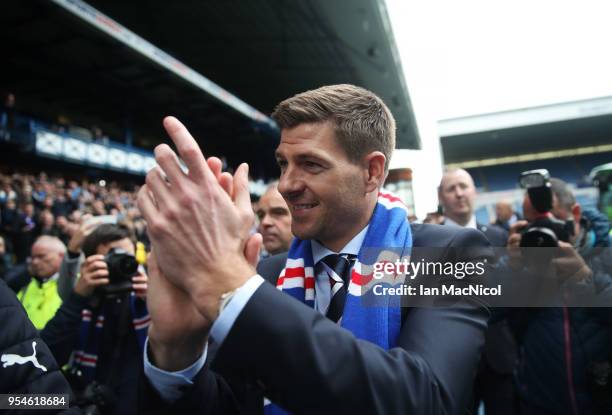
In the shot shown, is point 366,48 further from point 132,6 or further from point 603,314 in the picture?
point 603,314

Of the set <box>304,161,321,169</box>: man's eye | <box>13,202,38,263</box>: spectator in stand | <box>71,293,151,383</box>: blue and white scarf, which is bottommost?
<box>71,293,151,383</box>: blue and white scarf

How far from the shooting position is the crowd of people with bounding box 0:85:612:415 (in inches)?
27.4

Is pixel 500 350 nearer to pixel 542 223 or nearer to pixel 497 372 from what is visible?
pixel 497 372

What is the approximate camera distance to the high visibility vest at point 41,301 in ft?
8.64

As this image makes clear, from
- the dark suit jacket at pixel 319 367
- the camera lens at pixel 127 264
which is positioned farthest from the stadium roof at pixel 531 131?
the dark suit jacket at pixel 319 367

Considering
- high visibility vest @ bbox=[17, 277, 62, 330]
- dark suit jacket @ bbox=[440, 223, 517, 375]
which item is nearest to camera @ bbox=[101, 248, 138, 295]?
high visibility vest @ bbox=[17, 277, 62, 330]

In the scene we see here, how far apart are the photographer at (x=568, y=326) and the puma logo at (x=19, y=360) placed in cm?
186

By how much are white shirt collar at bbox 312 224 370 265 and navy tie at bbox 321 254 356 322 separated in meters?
0.01

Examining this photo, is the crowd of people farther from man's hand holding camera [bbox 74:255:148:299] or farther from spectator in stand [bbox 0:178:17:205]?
spectator in stand [bbox 0:178:17:205]

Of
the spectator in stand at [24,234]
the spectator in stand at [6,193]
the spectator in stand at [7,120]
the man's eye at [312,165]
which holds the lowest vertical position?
the man's eye at [312,165]

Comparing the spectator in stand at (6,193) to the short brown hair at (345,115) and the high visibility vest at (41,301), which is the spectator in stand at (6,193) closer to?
the high visibility vest at (41,301)

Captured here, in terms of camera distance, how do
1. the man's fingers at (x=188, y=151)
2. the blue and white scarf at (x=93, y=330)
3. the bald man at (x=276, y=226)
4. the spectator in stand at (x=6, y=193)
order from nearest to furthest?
1. the man's fingers at (x=188, y=151)
2. the blue and white scarf at (x=93, y=330)
3. the bald man at (x=276, y=226)
4. the spectator in stand at (x=6, y=193)

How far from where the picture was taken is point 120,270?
2145 millimetres

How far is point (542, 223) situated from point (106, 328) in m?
2.19
